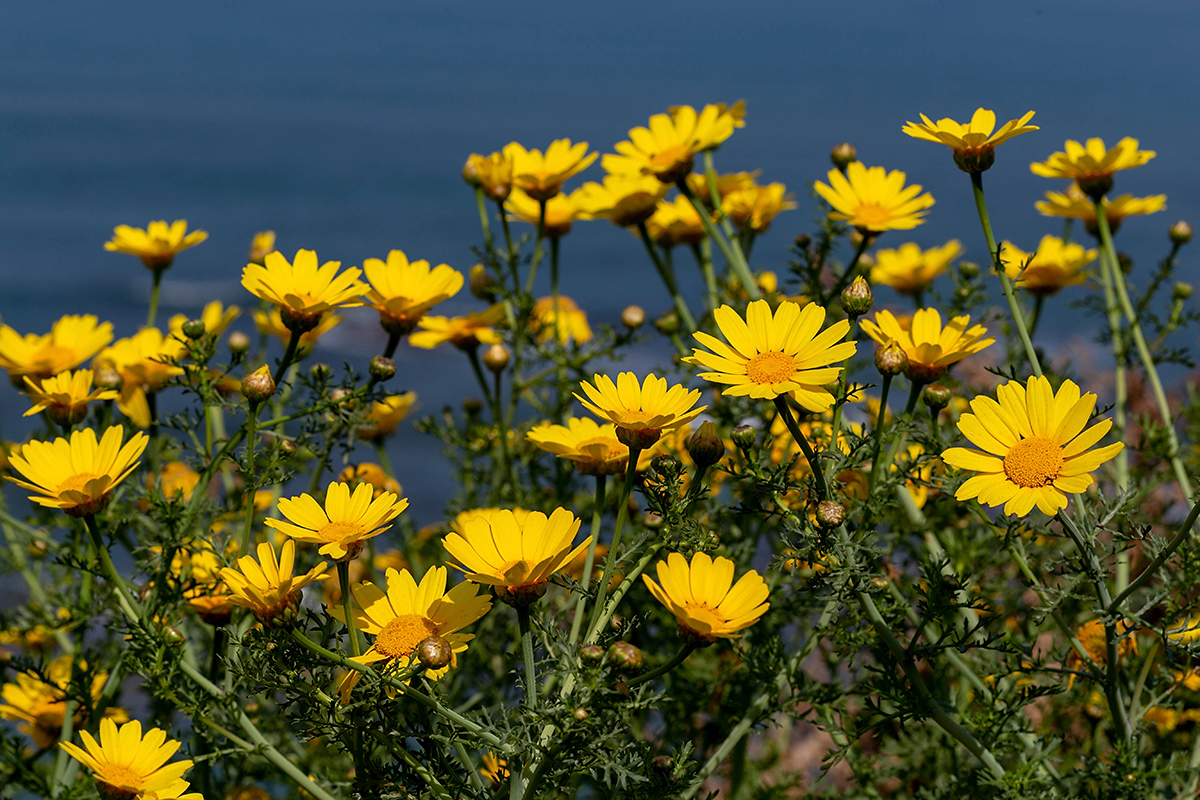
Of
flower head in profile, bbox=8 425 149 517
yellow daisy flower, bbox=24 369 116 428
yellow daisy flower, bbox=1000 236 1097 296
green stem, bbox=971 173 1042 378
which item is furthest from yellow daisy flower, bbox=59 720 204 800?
yellow daisy flower, bbox=1000 236 1097 296

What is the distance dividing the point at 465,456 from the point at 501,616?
0.62 meters

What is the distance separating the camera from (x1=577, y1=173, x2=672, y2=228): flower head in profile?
2510 mm

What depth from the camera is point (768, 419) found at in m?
2.10

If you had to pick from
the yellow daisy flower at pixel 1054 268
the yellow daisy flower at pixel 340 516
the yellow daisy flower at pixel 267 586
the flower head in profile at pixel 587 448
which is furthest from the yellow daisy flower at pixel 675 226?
the yellow daisy flower at pixel 267 586

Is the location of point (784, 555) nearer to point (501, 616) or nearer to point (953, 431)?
point (953, 431)

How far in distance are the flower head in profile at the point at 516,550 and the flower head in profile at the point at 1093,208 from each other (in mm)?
1800

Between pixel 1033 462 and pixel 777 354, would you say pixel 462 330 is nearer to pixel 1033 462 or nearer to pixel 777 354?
pixel 777 354

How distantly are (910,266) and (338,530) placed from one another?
2.10 metres

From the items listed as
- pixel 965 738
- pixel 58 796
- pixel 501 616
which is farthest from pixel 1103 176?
pixel 58 796

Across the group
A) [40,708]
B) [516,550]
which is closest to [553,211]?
[516,550]

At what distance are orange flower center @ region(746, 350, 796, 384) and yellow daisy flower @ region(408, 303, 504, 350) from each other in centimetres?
119

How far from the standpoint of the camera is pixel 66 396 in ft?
6.02

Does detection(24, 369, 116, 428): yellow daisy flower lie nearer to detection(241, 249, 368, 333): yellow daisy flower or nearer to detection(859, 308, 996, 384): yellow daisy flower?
detection(241, 249, 368, 333): yellow daisy flower

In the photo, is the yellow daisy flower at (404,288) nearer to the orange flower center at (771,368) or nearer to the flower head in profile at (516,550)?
the flower head in profile at (516,550)
